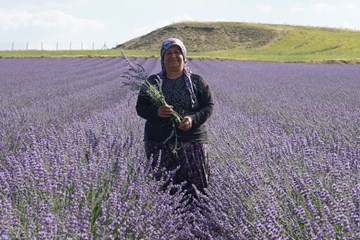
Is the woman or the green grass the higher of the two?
the green grass

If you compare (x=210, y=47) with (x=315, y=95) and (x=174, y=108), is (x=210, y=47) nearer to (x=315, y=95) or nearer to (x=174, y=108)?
(x=315, y=95)

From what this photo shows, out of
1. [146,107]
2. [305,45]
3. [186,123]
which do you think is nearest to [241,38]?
[305,45]

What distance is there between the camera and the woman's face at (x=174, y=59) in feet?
10.4

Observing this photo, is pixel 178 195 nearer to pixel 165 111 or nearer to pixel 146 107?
pixel 165 111

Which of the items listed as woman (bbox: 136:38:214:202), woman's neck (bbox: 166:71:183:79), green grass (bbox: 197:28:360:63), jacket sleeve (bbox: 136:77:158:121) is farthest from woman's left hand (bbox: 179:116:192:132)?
green grass (bbox: 197:28:360:63)

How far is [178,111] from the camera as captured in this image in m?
3.32

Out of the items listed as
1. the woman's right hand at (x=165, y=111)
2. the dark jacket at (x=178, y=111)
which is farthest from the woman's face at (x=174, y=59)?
the woman's right hand at (x=165, y=111)

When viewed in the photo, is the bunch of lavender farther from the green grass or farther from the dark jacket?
the green grass

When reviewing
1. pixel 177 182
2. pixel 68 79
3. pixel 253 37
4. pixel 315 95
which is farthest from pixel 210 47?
pixel 177 182

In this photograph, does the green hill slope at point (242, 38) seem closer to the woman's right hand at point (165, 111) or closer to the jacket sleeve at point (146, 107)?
the jacket sleeve at point (146, 107)

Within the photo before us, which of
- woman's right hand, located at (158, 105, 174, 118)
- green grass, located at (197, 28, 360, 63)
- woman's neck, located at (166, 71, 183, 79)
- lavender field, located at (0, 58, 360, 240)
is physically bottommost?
lavender field, located at (0, 58, 360, 240)

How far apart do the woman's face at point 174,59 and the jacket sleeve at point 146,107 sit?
0.19 meters

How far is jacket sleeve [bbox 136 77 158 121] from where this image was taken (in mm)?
3242

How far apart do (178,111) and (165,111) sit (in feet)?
0.70
